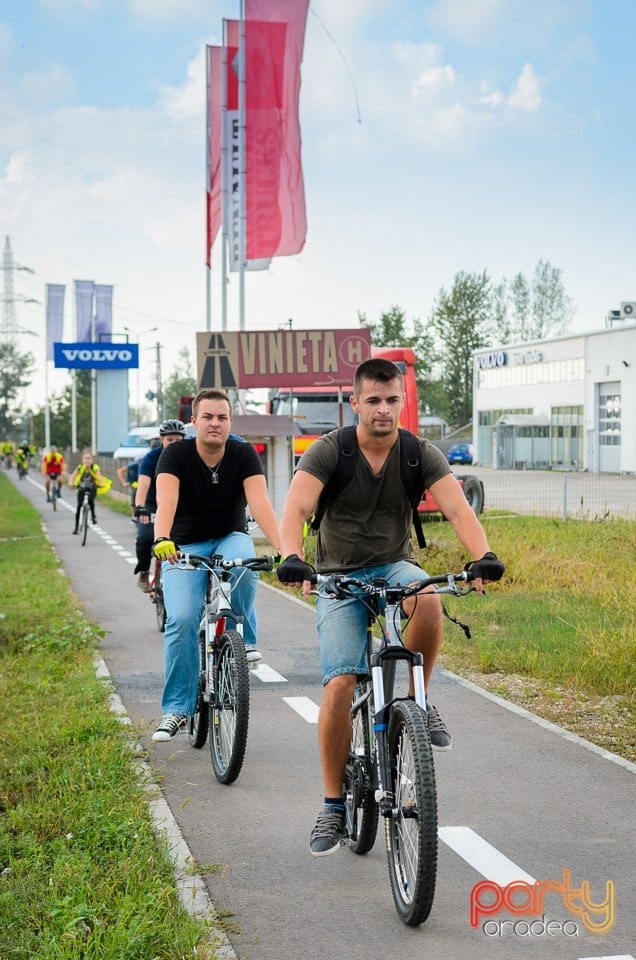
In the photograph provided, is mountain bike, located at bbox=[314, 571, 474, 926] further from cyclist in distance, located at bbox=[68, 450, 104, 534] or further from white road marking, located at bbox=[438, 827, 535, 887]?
cyclist in distance, located at bbox=[68, 450, 104, 534]

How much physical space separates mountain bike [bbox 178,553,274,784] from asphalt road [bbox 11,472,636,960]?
0.50 feet

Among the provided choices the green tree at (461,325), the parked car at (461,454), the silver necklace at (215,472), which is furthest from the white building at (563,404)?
the silver necklace at (215,472)

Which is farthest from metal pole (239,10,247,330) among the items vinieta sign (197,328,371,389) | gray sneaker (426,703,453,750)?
gray sneaker (426,703,453,750)

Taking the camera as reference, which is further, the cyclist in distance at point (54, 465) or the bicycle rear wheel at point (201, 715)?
the cyclist in distance at point (54, 465)

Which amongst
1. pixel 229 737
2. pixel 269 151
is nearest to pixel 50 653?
pixel 229 737

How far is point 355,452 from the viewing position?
4.66 metres

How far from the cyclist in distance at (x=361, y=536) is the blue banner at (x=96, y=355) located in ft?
183

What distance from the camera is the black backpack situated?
4.64m

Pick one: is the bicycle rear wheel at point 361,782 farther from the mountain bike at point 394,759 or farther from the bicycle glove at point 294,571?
the bicycle glove at point 294,571

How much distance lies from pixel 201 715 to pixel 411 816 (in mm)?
2756

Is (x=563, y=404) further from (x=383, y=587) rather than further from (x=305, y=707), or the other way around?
(x=383, y=587)

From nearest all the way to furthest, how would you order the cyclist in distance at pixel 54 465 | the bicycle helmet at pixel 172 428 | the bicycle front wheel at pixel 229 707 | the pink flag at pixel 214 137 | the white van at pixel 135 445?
1. the bicycle front wheel at pixel 229 707
2. the bicycle helmet at pixel 172 428
3. the pink flag at pixel 214 137
4. the cyclist in distance at pixel 54 465
5. the white van at pixel 135 445

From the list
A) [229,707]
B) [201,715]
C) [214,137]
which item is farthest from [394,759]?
[214,137]

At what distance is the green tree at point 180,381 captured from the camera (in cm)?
12900
